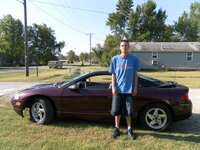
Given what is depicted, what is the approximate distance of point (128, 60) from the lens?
4879 mm

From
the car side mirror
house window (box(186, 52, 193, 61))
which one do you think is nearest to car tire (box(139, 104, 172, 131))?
the car side mirror

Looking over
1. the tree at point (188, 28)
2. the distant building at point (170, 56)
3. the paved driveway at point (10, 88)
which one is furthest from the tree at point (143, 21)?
the paved driveway at point (10, 88)

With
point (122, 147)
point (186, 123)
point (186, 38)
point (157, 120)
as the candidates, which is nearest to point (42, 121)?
point (122, 147)

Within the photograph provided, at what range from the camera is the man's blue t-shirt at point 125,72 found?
4.88 metres

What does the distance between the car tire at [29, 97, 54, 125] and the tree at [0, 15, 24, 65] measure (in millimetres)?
68709

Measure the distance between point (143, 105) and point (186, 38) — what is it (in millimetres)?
67378

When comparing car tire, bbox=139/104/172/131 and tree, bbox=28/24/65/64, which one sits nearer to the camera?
car tire, bbox=139/104/172/131

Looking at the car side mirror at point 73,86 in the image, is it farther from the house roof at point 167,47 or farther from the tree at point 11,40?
the tree at point 11,40

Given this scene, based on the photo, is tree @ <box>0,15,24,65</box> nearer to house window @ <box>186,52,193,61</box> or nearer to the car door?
house window @ <box>186,52,193,61</box>

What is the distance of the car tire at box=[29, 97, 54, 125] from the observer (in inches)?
228

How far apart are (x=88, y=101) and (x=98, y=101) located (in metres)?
0.23

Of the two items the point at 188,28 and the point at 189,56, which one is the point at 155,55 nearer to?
the point at 189,56

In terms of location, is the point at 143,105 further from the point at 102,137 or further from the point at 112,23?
the point at 112,23

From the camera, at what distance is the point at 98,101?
5.62m
